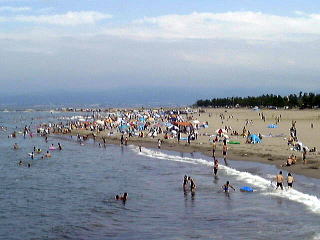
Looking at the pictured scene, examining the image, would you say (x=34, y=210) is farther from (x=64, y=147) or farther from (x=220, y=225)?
(x=64, y=147)

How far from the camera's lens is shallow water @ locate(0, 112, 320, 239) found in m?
18.1

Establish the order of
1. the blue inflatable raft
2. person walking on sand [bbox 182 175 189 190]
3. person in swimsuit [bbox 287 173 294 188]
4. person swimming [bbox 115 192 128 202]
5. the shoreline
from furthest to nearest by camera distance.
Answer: the shoreline → person walking on sand [bbox 182 175 189 190] → the blue inflatable raft → person in swimsuit [bbox 287 173 294 188] → person swimming [bbox 115 192 128 202]

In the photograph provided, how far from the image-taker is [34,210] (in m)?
22.3

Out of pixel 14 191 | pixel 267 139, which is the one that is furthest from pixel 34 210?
pixel 267 139

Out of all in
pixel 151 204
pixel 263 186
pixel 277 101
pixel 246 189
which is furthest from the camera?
pixel 277 101

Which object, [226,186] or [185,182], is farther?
[185,182]

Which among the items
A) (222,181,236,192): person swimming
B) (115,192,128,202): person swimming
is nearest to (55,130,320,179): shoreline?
(222,181,236,192): person swimming

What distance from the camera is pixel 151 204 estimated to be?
2281cm

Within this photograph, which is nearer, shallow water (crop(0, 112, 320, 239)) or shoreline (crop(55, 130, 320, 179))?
shallow water (crop(0, 112, 320, 239))

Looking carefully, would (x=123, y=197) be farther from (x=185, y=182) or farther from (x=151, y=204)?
(x=185, y=182)

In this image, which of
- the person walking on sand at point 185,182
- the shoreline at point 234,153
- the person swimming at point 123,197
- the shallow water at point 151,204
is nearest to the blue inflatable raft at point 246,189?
the shallow water at point 151,204

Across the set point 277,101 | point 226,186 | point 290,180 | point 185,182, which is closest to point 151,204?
point 185,182

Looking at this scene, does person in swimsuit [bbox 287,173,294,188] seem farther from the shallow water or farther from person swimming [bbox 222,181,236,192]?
person swimming [bbox 222,181,236,192]

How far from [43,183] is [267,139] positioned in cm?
2506
